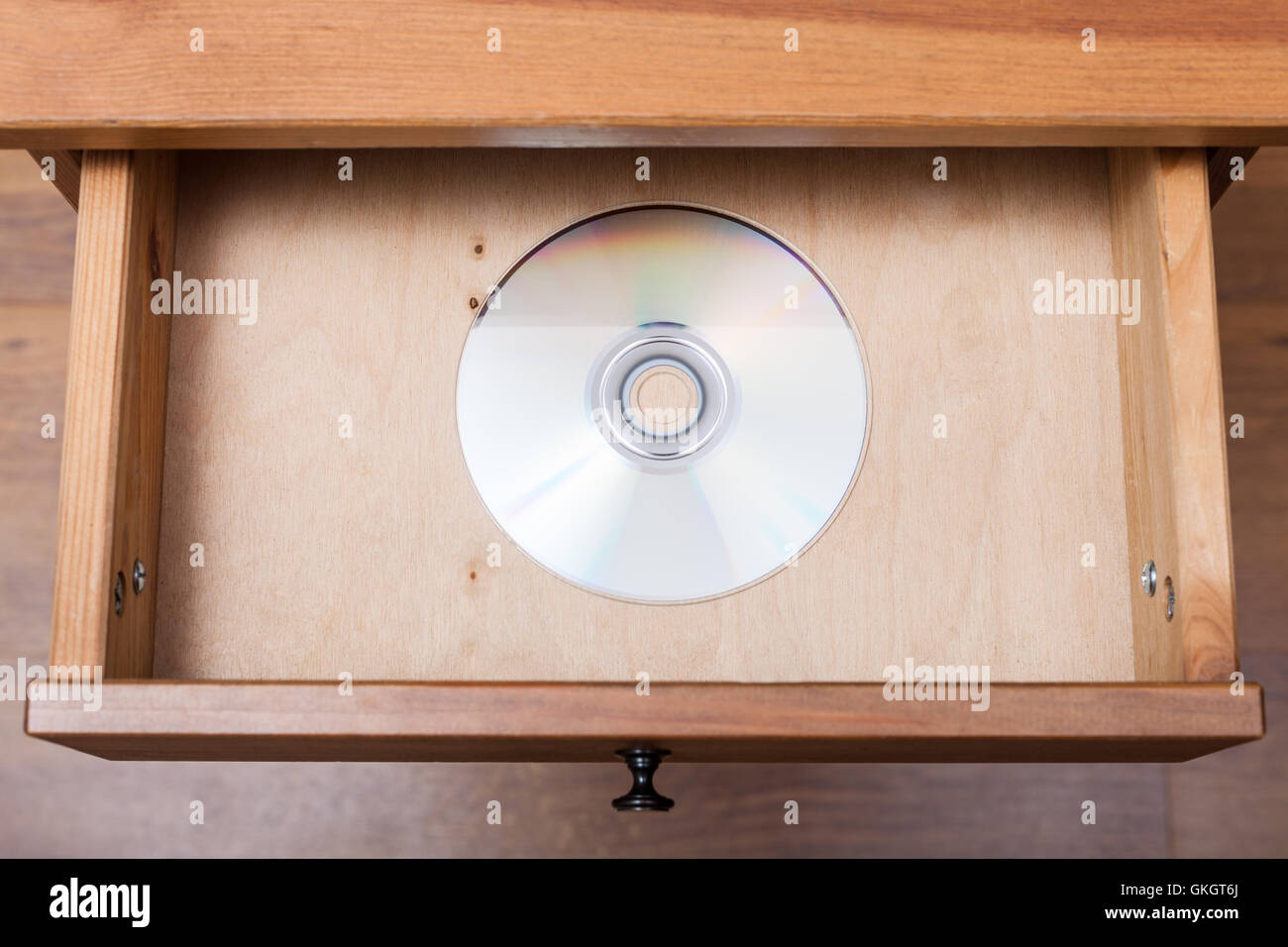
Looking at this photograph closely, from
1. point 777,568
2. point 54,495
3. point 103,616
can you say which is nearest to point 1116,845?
point 777,568

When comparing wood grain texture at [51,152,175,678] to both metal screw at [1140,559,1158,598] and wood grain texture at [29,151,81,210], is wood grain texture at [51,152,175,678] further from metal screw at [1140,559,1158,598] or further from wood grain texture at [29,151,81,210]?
metal screw at [1140,559,1158,598]

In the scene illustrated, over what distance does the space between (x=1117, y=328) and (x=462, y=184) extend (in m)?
0.34

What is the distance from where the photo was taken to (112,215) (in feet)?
1.98

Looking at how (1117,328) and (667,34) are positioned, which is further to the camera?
(1117,328)

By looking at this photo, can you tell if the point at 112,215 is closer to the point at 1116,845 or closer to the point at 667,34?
the point at 667,34

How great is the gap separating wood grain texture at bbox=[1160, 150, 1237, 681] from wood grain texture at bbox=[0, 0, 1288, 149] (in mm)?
52

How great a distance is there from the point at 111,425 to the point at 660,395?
265 mm

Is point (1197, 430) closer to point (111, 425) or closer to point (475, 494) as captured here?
point (475, 494)

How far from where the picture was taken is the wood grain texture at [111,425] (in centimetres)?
57

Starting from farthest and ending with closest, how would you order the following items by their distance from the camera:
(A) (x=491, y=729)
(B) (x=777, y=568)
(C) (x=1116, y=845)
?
(C) (x=1116, y=845), (B) (x=777, y=568), (A) (x=491, y=729)

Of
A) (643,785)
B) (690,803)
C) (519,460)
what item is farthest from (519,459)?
(690,803)

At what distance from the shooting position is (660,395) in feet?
2.26

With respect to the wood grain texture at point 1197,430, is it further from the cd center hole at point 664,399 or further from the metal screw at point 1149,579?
the cd center hole at point 664,399

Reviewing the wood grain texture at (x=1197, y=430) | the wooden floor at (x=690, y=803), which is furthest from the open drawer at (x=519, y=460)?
the wooden floor at (x=690, y=803)
